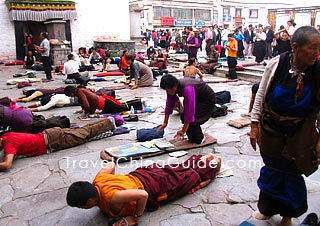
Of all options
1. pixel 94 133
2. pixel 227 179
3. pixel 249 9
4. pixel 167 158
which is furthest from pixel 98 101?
pixel 249 9

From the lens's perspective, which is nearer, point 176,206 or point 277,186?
point 277,186

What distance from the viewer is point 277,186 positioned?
8.19 ft

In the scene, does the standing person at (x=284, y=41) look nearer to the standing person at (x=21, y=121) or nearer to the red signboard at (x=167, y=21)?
the standing person at (x=21, y=121)

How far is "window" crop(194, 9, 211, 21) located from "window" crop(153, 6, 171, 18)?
4210mm

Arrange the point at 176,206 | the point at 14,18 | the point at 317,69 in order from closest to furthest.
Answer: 1. the point at 317,69
2. the point at 176,206
3. the point at 14,18

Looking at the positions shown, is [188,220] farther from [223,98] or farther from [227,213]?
[223,98]

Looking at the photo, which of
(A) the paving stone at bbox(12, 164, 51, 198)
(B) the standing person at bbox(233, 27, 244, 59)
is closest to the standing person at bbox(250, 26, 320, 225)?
(A) the paving stone at bbox(12, 164, 51, 198)

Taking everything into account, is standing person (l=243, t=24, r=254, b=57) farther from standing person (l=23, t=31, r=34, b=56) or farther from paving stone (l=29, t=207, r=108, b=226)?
paving stone (l=29, t=207, r=108, b=226)

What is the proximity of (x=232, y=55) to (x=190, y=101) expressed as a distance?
6.82 metres

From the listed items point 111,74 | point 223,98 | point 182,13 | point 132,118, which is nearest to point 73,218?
point 132,118

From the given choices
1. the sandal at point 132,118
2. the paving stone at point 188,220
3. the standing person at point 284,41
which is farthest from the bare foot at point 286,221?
the standing person at point 284,41

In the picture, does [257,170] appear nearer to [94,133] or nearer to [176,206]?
[176,206]

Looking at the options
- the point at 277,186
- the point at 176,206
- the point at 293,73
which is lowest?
the point at 176,206

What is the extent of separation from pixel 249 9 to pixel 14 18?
36872 millimetres
